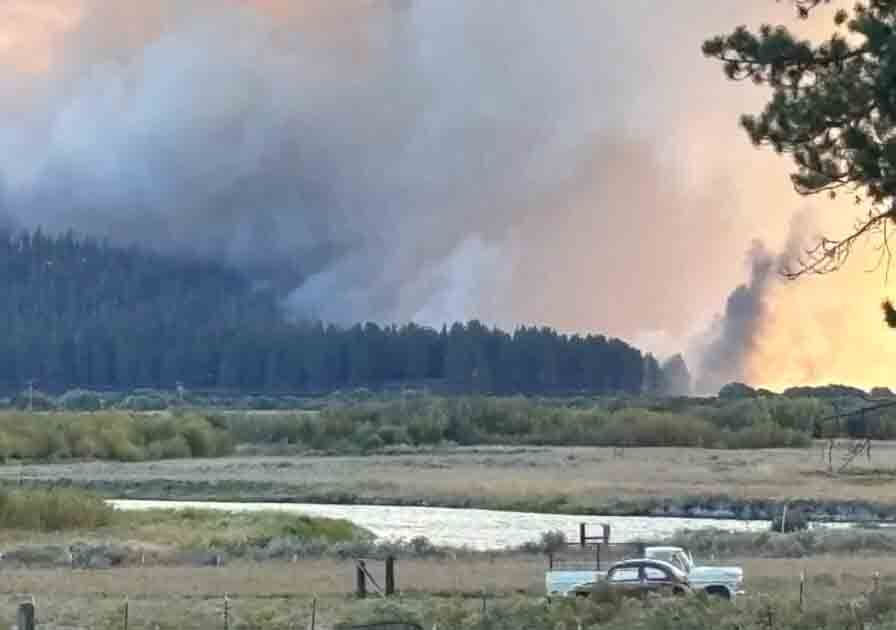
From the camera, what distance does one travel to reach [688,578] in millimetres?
34688

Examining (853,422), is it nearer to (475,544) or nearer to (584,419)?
(475,544)

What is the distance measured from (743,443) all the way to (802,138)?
138 metres

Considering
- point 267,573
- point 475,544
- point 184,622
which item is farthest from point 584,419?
point 184,622

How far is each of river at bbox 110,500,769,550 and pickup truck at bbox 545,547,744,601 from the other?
2177 centimetres

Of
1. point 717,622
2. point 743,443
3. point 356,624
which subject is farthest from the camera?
point 743,443

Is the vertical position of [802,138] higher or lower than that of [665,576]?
higher

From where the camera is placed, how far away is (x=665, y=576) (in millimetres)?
33875

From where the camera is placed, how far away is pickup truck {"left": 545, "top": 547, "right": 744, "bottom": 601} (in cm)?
3375

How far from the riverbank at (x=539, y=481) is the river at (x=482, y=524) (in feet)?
10.5

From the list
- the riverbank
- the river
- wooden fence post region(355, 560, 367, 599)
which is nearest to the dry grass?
wooden fence post region(355, 560, 367, 599)

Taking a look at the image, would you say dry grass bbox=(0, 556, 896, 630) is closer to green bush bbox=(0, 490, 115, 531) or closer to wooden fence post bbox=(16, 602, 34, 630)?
wooden fence post bbox=(16, 602, 34, 630)

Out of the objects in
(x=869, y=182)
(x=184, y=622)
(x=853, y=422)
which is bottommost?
(x=184, y=622)

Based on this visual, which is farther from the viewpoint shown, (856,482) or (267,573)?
(856,482)

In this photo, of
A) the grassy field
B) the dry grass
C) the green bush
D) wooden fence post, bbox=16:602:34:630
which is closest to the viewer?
wooden fence post, bbox=16:602:34:630
